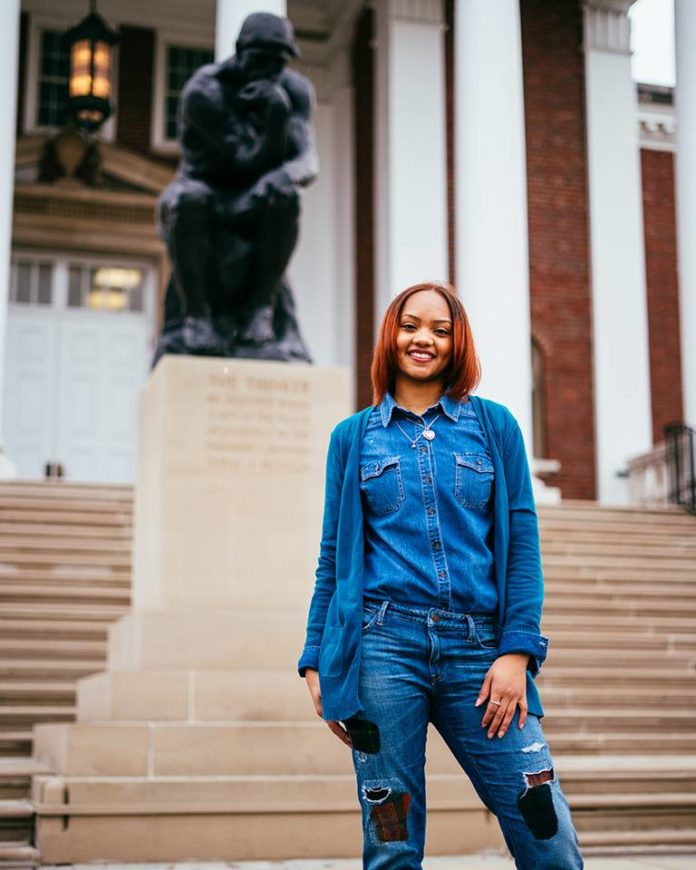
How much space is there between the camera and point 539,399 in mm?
20000

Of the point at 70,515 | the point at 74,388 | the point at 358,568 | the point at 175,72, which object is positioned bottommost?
the point at 358,568

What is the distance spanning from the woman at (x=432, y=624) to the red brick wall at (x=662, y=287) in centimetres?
1852

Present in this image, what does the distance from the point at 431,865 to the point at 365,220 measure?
1520cm

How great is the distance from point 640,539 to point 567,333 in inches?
292

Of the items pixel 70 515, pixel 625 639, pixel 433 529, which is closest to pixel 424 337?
pixel 433 529

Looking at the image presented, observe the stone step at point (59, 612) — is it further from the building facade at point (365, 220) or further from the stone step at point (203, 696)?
the building facade at point (365, 220)

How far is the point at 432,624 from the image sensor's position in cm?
290

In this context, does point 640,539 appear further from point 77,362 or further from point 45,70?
point 45,70

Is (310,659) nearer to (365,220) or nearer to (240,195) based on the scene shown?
(240,195)

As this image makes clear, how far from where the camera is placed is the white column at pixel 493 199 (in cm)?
1484

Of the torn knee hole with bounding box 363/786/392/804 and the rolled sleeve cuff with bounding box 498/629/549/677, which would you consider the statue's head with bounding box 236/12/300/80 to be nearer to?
the rolled sleeve cuff with bounding box 498/629/549/677

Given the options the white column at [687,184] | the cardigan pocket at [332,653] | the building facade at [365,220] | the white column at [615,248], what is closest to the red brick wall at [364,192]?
the building facade at [365,220]

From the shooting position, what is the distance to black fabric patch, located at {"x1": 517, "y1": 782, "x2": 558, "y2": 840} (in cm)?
282

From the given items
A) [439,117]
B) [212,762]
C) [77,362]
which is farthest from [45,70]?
[212,762]
